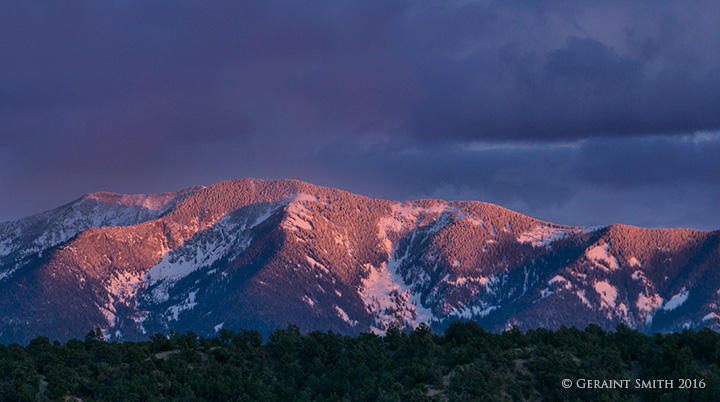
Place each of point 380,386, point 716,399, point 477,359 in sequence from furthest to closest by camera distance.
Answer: point 477,359 → point 380,386 → point 716,399

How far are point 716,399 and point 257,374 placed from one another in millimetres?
86146

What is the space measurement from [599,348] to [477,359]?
2593cm

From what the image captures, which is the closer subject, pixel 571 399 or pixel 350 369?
pixel 571 399

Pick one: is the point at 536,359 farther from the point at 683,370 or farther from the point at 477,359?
the point at 683,370

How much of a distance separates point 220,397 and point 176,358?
22331 mm

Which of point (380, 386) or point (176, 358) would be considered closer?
point (380, 386)

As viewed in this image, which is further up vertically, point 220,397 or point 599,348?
point 599,348

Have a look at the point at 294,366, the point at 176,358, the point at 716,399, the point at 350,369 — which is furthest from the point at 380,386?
the point at 716,399

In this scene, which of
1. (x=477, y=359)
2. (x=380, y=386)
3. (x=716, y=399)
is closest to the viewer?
(x=716, y=399)

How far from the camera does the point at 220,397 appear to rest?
17838 centimetres

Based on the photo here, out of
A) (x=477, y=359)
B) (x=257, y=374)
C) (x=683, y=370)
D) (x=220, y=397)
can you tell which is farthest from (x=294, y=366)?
(x=683, y=370)

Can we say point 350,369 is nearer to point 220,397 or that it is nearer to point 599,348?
point 220,397

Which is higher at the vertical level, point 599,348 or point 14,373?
point 599,348

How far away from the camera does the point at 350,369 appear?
18675 cm
